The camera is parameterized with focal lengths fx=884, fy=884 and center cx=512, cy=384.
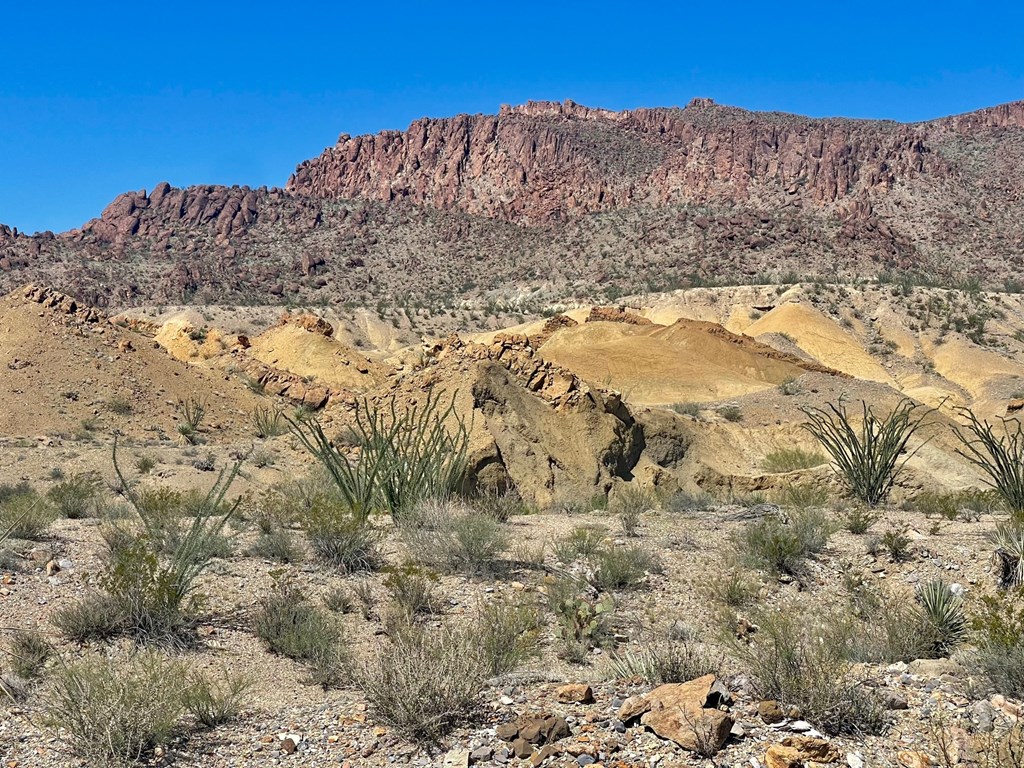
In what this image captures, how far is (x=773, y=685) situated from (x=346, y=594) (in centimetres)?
433

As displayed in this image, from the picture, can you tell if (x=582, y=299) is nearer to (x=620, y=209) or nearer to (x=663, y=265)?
(x=663, y=265)

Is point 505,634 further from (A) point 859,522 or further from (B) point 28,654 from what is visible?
(A) point 859,522

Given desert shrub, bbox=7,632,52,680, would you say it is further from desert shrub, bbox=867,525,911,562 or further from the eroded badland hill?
desert shrub, bbox=867,525,911,562

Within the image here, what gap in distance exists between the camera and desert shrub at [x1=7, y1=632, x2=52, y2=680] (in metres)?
5.93

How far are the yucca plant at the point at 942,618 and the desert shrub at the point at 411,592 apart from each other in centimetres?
411

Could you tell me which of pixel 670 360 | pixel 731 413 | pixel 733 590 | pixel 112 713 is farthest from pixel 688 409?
pixel 112 713

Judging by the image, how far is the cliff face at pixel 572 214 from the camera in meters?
84.0

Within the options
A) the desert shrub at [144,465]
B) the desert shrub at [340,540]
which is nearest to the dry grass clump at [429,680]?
the desert shrub at [340,540]

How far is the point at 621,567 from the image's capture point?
29.1 feet

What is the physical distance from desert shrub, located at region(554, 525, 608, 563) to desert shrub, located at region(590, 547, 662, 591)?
180 mm

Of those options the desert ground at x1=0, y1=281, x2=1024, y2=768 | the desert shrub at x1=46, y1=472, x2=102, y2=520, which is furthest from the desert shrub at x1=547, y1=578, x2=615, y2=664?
the desert shrub at x1=46, y1=472, x2=102, y2=520

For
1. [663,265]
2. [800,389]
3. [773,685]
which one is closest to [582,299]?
[663,265]

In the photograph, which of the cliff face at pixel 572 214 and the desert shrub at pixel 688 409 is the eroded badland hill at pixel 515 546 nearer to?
the desert shrub at pixel 688 409

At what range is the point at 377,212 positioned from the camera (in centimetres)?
11438
